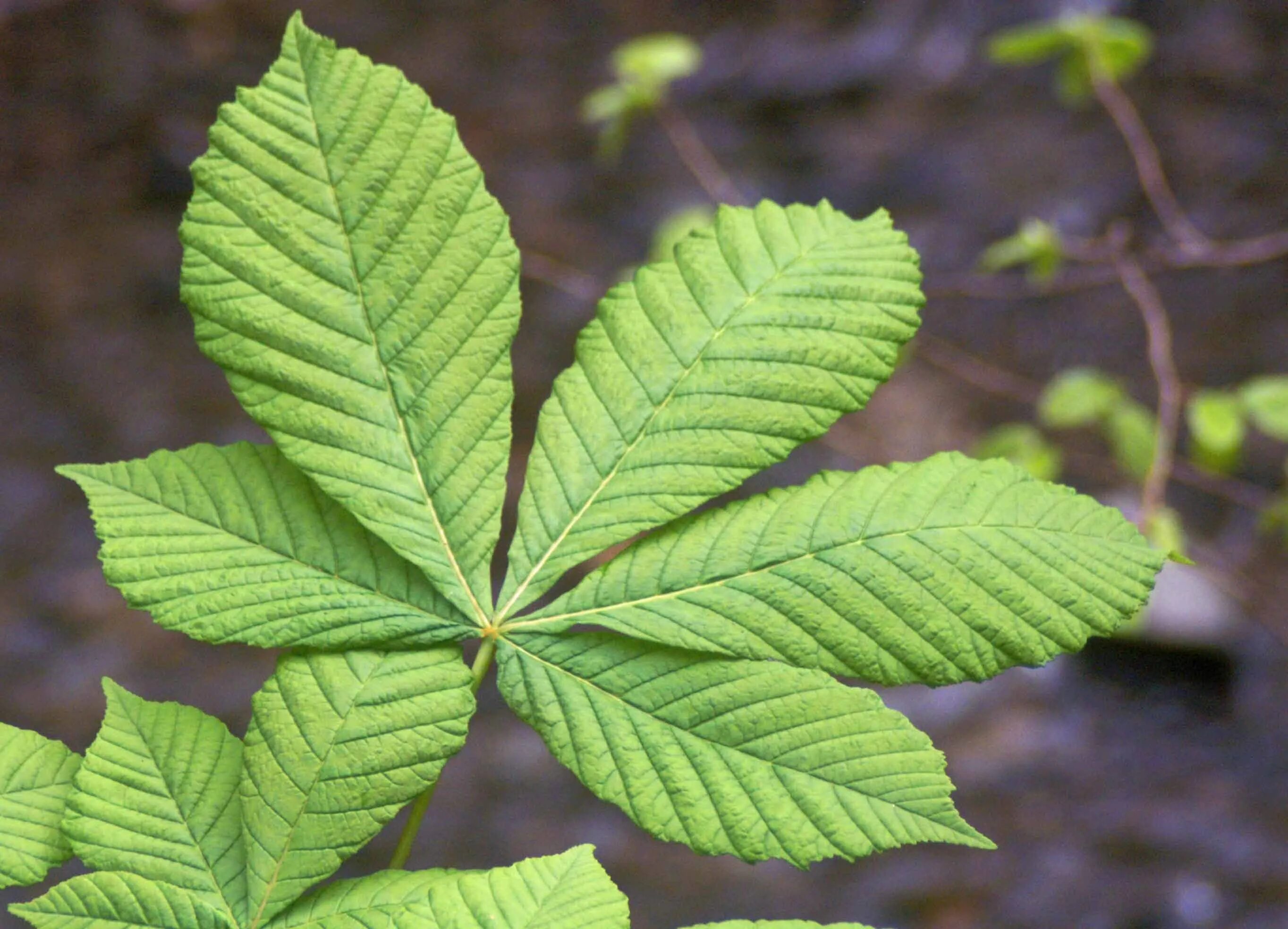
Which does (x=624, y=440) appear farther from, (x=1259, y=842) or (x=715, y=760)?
(x=1259, y=842)

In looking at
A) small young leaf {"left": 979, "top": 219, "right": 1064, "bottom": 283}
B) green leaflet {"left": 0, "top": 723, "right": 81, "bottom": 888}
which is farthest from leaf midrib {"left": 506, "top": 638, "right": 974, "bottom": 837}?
small young leaf {"left": 979, "top": 219, "right": 1064, "bottom": 283}

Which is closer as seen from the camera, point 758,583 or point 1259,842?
point 758,583

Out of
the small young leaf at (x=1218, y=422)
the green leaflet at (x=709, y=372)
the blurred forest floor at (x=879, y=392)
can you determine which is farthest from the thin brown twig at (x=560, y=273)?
the green leaflet at (x=709, y=372)

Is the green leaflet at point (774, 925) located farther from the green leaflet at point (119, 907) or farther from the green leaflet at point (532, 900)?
the green leaflet at point (119, 907)

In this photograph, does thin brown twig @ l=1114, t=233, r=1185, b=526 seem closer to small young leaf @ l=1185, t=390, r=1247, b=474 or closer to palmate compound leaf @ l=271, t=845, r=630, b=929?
small young leaf @ l=1185, t=390, r=1247, b=474

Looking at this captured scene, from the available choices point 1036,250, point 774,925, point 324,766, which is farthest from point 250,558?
point 1036,250

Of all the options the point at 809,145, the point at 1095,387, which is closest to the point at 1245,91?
the point at 809,145
